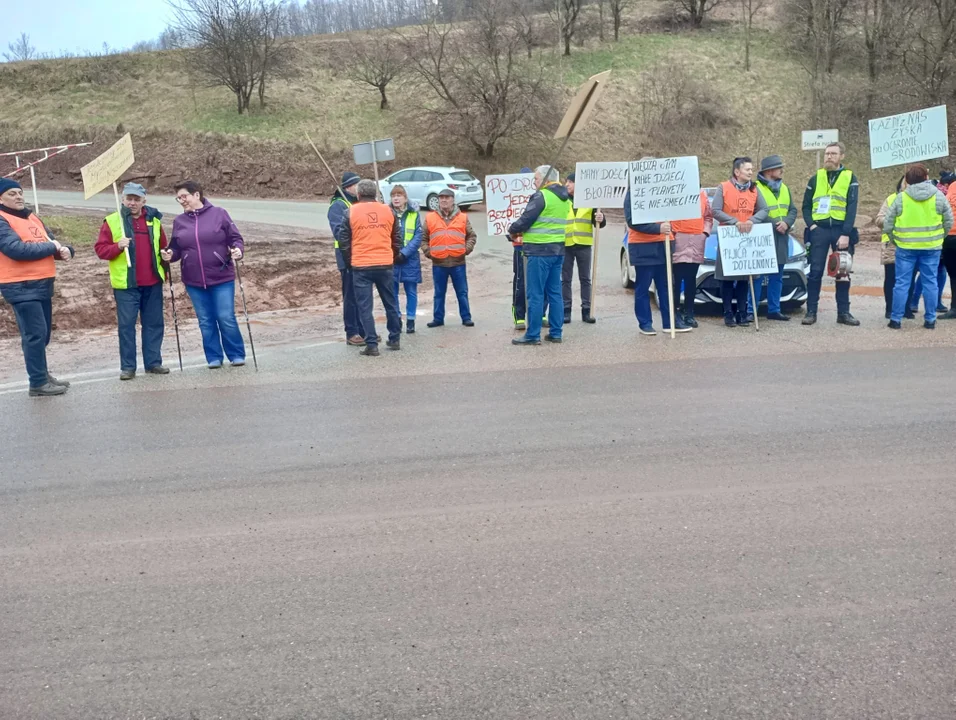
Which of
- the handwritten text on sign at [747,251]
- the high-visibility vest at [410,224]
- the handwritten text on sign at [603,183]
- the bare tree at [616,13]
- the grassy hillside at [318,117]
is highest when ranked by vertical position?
the bare tree at [616,13]

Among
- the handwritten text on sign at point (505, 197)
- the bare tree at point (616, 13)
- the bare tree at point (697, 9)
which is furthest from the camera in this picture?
the bare tree at point (697, 9)

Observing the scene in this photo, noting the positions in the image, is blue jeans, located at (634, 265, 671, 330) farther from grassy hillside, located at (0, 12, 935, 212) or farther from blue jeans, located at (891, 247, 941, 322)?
grassy hillside, located at (0, 12, 935, 212)

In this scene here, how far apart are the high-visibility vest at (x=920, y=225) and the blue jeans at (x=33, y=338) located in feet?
30.5

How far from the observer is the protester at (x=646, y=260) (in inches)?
422

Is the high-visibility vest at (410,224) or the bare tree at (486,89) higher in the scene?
the bare tree at (486,89)

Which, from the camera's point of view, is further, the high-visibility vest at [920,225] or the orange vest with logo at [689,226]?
the orange vest with logo at [689,226]

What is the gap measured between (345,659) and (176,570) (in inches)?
53.5

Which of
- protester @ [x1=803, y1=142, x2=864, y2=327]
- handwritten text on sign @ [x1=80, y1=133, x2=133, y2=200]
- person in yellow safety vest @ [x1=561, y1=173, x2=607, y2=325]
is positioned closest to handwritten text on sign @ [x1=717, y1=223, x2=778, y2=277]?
protester @ [x1=803, y1=142, x2=864, y2=327]

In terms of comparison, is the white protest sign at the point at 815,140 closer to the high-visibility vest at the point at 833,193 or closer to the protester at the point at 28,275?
the high-visibility vest at the point at 833,193

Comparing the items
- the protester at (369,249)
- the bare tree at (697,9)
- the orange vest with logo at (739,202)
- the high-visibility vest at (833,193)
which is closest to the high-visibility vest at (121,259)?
the protester at (369,249)

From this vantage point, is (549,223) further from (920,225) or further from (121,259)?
(121,259)

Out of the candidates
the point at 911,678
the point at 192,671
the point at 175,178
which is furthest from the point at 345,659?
the point at 175,178

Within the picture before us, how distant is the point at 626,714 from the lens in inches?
130

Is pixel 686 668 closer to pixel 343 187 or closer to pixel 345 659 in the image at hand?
pixel 345 659
